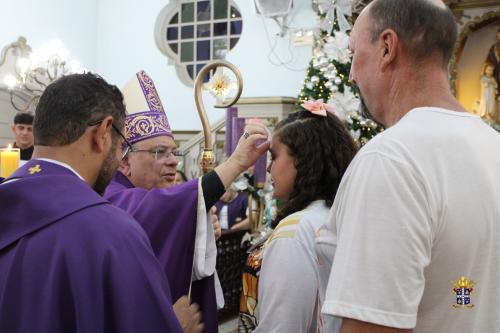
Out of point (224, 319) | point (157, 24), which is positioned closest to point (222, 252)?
point (224, 319)

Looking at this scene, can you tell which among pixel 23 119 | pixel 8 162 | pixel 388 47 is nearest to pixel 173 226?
pixel 8 162

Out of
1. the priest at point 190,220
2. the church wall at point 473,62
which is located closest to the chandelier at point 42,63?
the church wall at point 473,62

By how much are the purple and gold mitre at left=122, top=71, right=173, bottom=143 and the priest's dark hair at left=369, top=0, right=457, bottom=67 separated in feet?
4.99

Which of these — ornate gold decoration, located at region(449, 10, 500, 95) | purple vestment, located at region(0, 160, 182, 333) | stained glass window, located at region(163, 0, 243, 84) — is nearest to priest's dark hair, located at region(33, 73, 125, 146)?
purple vestment, located at region(0, 160, 182, 333)

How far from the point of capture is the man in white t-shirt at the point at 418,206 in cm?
94

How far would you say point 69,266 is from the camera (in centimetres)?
122

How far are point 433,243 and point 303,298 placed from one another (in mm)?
728

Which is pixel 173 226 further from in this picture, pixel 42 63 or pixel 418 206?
pixel 42 63

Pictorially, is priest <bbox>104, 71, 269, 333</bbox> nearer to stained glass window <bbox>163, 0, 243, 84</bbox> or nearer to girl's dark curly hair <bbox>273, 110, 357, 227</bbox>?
girl's dark curly hair <bbox>273, 110, 357, 227</bbox>

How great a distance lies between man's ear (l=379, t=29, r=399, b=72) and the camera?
1.13 m

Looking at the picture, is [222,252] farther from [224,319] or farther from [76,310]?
[76,310]

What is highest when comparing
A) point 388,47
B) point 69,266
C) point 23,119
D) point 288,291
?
point 388,47

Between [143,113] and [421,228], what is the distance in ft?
5.96

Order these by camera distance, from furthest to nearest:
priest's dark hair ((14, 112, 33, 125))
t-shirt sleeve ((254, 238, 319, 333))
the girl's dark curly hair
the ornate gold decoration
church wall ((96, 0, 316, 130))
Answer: church wall ((96, 0, 316, 130)), the ornate gold decoration, priest's dark hair ((14, 112, 33, 125)), the girl's dark curly hair, t-shirt sleeve ((254, 238, 319, 333))
